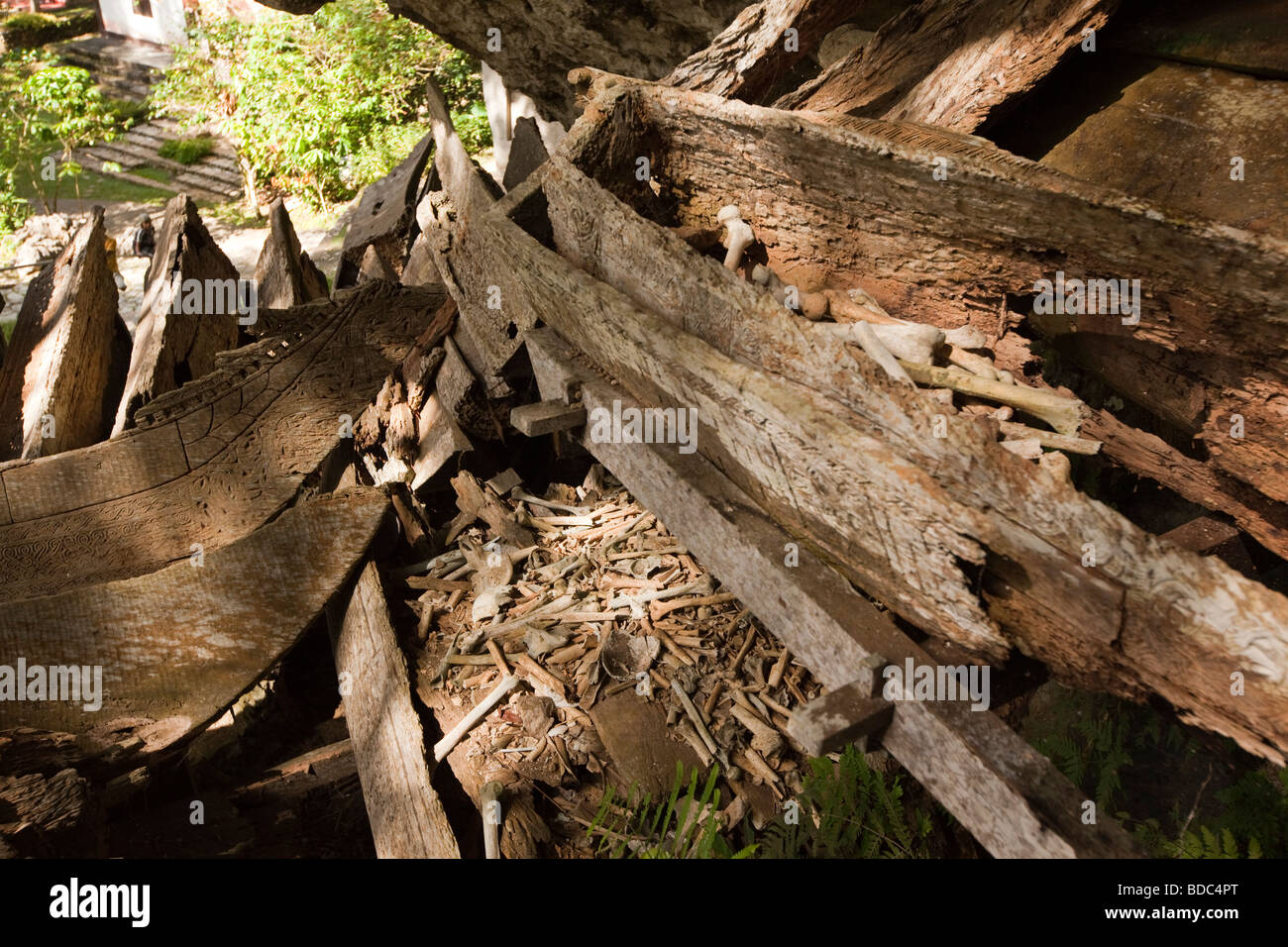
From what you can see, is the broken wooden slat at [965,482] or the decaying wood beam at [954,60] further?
Result: the decaying wood beam at [954,60]

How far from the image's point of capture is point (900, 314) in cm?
309

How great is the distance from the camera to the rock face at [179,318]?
4023 mm

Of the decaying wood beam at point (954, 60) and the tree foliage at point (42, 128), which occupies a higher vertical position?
the tree foliage at point (42, 128)

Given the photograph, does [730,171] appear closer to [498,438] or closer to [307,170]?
[498,438]

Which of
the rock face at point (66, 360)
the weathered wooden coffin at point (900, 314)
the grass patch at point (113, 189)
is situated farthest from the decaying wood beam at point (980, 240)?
the grass patch at point (113, 189)

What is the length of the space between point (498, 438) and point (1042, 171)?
2.36 metres

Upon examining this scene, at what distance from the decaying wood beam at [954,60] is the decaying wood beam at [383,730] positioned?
9.09 ft

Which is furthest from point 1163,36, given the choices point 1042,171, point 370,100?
point 370,100

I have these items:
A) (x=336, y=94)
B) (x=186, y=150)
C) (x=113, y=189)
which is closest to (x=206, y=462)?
(x=336, y=94)

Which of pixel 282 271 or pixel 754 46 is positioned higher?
pixel 754 46

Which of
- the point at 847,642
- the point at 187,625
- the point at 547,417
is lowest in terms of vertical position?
the point at 187,625

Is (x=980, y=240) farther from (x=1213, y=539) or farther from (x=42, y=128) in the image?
(x=42, y=128)

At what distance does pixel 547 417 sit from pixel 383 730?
1138 millimetres

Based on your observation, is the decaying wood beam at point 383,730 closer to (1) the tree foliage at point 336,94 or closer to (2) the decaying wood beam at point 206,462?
(2) the decaying wood beam at point 206,462
